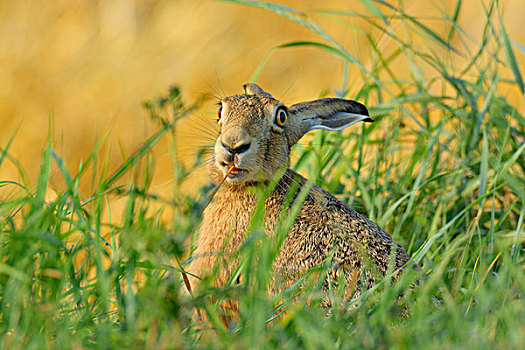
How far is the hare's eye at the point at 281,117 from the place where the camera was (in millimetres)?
4289

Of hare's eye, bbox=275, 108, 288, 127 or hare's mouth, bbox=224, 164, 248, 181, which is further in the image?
hare's eye, bbox=275, 108, 288, 127

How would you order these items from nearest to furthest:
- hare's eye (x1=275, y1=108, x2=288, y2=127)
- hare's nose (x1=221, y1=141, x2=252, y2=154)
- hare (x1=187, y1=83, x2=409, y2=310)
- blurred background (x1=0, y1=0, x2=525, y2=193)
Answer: hare (x1=187, y1=83, x2=409, y2=310) < hare's nose (x1=221, y1=141, x2=252, y2=154) < hare's eye (x1=275, y1=108, x2=288, y2=127) < blurred background (x1=0, y1=0, x2=525, y2=193)

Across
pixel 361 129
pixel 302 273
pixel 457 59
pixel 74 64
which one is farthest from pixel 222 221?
pixel 74 64

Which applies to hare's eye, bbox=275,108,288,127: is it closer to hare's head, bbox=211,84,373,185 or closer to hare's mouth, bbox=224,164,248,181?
hare's head, bbox=211,84,373,185

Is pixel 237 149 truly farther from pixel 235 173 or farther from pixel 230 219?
pixel 230 219

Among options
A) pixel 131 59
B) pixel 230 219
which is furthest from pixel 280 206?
pixel 131 59

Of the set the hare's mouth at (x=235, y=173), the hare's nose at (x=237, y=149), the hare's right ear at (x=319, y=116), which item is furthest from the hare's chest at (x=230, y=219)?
the hare's right ear at (x=319, y=116)

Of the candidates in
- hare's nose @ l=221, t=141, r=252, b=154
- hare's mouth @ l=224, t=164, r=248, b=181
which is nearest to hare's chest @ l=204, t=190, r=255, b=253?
hare's mouth @ l=224, t=164, r=248, b=181

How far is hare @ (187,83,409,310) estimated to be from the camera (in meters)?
3.80

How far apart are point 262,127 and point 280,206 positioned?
1.48 feet

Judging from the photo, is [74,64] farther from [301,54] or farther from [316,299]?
[316,299]

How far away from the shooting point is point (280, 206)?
13.8ft

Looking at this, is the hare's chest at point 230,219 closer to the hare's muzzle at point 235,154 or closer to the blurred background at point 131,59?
the hare's muzzle at point 235,154

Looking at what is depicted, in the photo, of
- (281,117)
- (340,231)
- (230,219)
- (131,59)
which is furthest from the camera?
(131,59)
